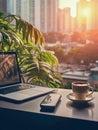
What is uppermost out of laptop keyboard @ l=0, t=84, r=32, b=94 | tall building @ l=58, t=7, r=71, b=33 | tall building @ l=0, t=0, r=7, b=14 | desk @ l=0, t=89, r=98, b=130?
tall building @ l=0, t=0, r=7, b=14

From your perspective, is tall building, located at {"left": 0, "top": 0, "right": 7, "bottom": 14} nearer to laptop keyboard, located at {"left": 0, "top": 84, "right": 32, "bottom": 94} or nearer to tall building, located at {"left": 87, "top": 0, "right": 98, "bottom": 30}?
tall building, located at {"left": 87, "top": 0, "right": 98, "bottom": 30}

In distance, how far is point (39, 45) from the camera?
76.3 inches

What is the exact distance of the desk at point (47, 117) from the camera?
2.78 ft

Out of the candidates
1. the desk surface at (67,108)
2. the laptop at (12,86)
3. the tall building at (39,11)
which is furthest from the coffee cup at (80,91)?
the tall building at (39,11)

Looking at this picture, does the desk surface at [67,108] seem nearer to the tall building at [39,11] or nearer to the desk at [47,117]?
the desk at [47,117]

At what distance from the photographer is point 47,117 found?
2.90 ft

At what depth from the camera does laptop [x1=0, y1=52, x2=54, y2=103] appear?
3.48 ft

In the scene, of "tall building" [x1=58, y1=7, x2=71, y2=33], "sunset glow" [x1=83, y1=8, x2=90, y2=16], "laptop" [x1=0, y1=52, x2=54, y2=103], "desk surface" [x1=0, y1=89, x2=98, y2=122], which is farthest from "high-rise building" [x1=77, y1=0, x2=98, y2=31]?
"desk surface" [x1=0, y1=89, x2=98, y2=122]

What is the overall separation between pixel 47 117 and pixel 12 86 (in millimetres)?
389

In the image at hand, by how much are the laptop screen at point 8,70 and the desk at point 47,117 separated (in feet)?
0.65

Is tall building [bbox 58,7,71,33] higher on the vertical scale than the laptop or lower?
higher

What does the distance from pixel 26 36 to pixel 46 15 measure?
Result: 0.80 m

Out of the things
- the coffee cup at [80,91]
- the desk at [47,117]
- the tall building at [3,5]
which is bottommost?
the desk at [47,117]

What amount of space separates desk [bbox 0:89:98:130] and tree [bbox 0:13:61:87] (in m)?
0.71
